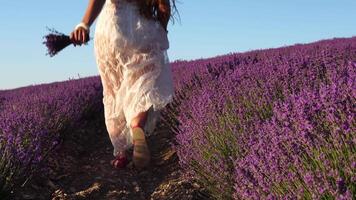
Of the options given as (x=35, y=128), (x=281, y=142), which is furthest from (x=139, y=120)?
(x=281, y=142)

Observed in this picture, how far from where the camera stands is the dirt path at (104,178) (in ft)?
11.8

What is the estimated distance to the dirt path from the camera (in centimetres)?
359

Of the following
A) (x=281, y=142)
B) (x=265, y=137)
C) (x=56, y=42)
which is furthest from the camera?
(x=56, y=42)

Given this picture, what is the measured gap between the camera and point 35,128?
424 cm

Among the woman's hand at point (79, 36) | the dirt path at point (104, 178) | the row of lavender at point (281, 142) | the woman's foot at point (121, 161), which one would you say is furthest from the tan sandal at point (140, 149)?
the woman's hand at point (79, 36)

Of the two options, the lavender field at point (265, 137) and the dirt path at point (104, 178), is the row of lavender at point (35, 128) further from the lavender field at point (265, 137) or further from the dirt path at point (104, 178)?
the dirt path at point (104, 178)

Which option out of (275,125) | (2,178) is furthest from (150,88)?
(275,125)

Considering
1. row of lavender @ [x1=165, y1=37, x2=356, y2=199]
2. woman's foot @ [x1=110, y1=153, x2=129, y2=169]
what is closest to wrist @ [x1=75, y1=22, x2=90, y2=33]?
row of lavender @ [x1=165, y1=37, x2=356, y2=199]

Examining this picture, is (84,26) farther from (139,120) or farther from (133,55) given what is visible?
(139,120)

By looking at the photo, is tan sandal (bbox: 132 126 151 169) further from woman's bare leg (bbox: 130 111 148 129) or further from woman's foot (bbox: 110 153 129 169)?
woman's foot (bbox: 110 153 129 169)

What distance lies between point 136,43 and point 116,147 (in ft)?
2.86

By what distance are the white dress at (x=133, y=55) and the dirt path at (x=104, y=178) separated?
0.44 meters

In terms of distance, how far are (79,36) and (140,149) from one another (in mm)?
858

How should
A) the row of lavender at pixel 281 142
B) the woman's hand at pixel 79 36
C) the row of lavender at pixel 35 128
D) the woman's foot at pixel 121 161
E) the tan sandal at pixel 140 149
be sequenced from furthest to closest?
1. the woman's foot at pixel 121 161
2. the tan sandal at pixel 140 149
3. the woman's hand at pixel 79 36
4. the row of lavender at pixel 35 128
5. the row of lavender at pixel 281 142
